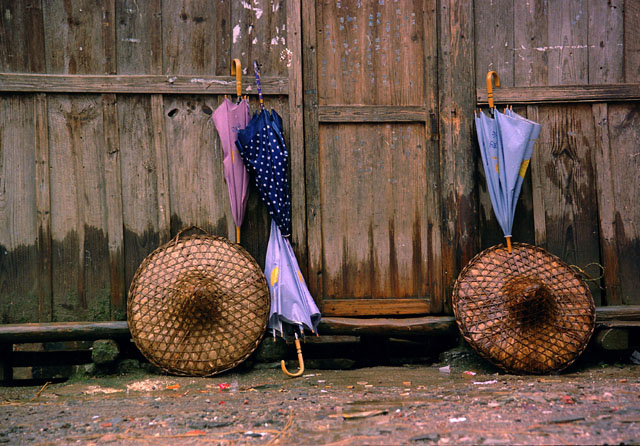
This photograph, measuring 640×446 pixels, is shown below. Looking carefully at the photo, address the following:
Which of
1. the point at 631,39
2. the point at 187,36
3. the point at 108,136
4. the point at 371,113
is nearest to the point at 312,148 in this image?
the point at 371,113

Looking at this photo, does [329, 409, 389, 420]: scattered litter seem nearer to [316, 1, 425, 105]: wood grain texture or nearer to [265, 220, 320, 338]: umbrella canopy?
[265, 220, 320, 338]: umbrella canopy

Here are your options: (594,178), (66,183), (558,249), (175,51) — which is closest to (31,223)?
(66,183)

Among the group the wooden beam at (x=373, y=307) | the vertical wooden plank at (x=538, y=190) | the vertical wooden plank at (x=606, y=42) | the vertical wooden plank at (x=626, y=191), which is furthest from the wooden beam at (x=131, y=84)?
the vertical wooden plank at (x=626, y=191)

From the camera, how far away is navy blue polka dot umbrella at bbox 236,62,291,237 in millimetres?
4336

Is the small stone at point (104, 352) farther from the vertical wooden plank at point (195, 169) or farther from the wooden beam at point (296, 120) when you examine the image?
the wooden beam at point (296, 120)

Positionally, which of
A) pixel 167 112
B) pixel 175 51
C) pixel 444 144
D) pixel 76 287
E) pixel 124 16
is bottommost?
pixel 76 287

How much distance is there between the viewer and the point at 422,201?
184 inches

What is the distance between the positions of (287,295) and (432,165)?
1617 mm

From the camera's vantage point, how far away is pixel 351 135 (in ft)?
15.2

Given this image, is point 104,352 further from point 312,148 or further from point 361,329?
point 312,148

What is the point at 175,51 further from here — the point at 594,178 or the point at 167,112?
the point at 594,178

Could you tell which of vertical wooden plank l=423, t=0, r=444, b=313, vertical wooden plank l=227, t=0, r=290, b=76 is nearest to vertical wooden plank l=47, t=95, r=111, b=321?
vertical wooden plank l=227, t=0, r=290, b=76

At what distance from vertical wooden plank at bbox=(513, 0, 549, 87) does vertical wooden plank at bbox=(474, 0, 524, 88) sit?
0.04m

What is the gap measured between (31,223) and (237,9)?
7.74 feet
